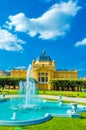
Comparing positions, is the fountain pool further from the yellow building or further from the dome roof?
the dome roof

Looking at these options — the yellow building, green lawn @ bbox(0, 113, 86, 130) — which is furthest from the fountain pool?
the yellow building

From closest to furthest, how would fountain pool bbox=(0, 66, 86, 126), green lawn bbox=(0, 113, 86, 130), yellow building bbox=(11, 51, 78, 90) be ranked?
green lawn bbox=(0, 113, 86, 130)
fountain pool bbox=(0, 66, 86, 126)
yellow building bbox=(11, 51, 78, 90)

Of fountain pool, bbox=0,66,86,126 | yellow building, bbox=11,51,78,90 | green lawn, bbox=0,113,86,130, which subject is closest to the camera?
green lawn, bbox=0,113,86,130

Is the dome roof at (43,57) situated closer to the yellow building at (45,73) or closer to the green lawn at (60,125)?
the yellow building at (45,73)

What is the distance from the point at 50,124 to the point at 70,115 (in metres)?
3.29

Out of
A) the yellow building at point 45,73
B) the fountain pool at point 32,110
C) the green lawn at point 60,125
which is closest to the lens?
the green lawn at point 60,125

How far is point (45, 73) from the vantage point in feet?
274

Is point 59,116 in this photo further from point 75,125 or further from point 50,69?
point 50,69

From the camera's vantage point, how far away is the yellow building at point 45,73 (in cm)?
8281

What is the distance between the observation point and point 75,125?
16016 millimetres

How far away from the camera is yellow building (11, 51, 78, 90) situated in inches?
3260

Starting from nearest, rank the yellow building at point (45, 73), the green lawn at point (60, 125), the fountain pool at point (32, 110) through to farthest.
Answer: the green lawn at point (60, 125) → the fountain pool at point (32, 110) → the yellow building at point (45, 73)

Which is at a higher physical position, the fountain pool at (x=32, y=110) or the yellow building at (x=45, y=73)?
the yellow building at (x=45, y=73)

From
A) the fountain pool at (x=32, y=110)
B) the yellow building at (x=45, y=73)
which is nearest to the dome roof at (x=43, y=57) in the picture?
the yellow building at (x=45, y=73)
